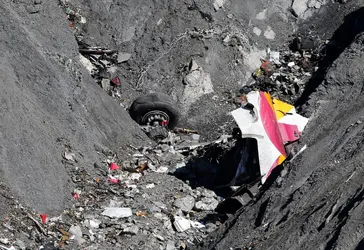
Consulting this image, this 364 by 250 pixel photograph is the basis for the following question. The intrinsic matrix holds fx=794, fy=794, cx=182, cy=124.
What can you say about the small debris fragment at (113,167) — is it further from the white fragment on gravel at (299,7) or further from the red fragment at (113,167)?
the white fragment on gravel at (299,7)

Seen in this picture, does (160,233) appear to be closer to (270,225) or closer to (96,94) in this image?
(270,225)

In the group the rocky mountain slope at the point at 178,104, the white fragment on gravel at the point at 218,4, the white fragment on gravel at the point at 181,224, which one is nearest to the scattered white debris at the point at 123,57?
the rocky mountain slope at the point at 178,104

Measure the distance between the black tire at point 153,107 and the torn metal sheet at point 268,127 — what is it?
7.21ft

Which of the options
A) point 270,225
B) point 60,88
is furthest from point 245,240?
point 60,88

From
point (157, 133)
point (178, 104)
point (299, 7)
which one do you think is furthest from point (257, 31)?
point (157, 133)

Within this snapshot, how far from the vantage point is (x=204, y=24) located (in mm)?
15211

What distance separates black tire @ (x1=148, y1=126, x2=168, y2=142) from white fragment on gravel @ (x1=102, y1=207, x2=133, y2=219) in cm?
276

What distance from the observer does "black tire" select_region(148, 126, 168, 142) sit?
13.1 metres

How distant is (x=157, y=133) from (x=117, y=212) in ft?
9.67

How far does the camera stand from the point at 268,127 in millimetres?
10953

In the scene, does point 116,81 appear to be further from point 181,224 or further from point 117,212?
point 181,224

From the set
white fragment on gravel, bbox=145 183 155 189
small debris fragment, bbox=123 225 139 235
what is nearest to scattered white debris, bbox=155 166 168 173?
white fragment on gravel, bbox=145 183 155 189

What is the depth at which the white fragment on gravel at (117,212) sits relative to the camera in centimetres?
1035

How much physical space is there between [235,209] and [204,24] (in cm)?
557
